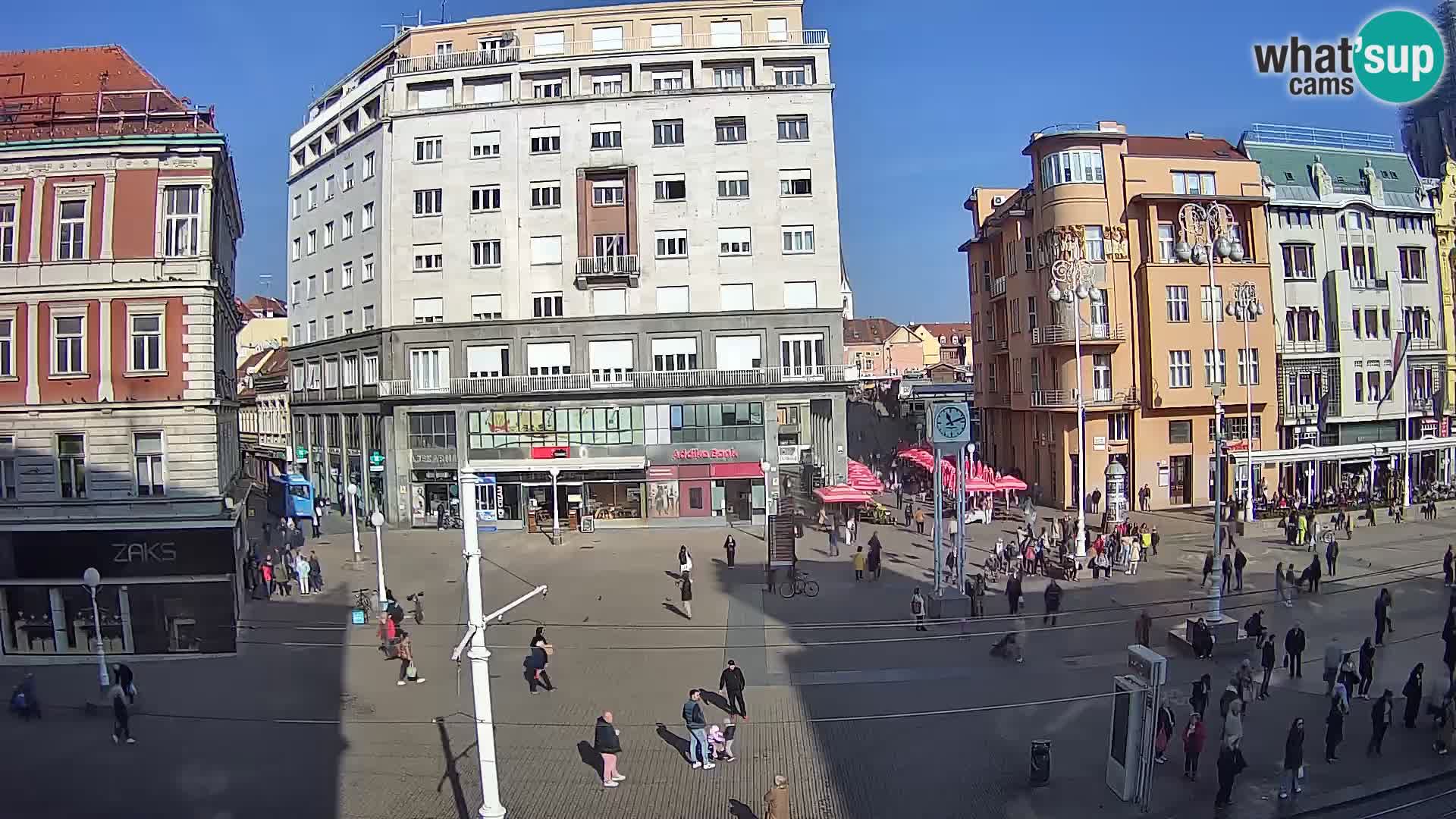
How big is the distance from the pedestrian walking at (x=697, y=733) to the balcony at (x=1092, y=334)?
33254 mm

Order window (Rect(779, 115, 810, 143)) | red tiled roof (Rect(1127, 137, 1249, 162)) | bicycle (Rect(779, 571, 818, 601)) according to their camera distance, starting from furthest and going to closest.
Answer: red tiled roof (Rect(1127, 137, 1249, 162)) < window (Rect(779, 115, 810, 143)) < bicycle (Rect(779, 571, 818, 601))

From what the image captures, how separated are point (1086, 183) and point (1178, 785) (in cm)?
3524

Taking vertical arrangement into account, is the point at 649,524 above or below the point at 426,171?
below

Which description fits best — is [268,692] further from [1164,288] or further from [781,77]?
[1164,288]

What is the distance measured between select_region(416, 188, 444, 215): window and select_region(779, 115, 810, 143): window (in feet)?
55.9

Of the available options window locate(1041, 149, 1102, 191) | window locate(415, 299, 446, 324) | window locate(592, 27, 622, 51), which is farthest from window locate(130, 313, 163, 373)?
window locate(1041, 149, 1102, 191)

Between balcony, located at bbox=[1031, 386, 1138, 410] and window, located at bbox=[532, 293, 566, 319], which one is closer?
window, located at bbox=[532, 293, 566, 319]

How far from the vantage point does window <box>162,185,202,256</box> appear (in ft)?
68.5

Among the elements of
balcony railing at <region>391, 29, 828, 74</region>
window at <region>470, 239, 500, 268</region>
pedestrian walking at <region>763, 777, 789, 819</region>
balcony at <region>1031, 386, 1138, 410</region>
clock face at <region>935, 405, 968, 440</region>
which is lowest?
pedestrian walking at <region>763, 777, 789, 819</region>

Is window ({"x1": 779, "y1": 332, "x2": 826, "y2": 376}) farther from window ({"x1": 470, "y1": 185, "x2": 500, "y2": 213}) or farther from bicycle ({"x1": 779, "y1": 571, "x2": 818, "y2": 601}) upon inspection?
bicycle ({"x1": 779, "y1": 571, "x2": 818, "y2": 601})

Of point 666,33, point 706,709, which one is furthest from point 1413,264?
point 706,709

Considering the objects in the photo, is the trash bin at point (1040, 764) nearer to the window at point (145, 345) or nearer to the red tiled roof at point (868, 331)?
the window at point (145, 345)

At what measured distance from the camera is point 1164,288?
42.7 metres

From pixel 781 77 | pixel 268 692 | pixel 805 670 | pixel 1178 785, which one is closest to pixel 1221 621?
pixel 1178 785
